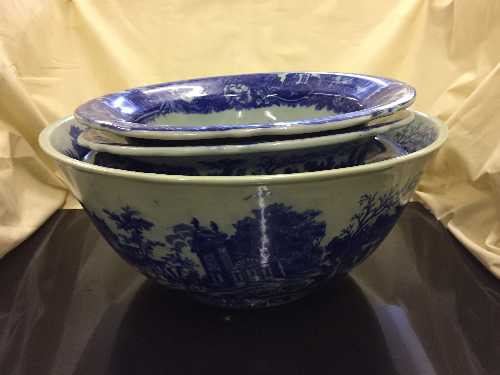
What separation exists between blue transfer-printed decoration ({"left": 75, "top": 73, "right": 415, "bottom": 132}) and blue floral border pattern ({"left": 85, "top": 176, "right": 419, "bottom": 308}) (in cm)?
11

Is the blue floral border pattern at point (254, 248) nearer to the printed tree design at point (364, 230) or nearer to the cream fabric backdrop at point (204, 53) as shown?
the printed tree design at point (364, 230)

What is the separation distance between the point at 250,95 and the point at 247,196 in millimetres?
266

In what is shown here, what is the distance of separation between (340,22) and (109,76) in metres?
0.33

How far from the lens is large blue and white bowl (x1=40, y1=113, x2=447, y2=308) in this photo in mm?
325

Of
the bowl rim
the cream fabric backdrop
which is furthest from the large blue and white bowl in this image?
the cream fabric backdrop

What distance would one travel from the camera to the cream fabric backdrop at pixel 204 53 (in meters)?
0.62

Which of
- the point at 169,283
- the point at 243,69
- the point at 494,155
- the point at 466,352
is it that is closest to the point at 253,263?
the point at 169,283

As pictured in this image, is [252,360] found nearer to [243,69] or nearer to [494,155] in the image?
[494,155]

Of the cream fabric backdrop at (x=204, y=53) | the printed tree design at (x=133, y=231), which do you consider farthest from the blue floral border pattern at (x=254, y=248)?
the cream fabric backdrop at (x=204, y=53)

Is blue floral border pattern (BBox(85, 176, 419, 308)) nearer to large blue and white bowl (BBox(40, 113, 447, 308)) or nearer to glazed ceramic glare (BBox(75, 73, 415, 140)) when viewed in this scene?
large blue and white bowl (BBox(40, 113, 447, 308))

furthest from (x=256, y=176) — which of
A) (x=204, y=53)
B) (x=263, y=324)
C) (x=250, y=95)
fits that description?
(x=204, y=53)

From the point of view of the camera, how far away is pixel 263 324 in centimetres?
43

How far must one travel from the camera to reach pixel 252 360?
0.40m

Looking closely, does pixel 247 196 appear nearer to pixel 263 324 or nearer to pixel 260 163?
pixel 260 163
